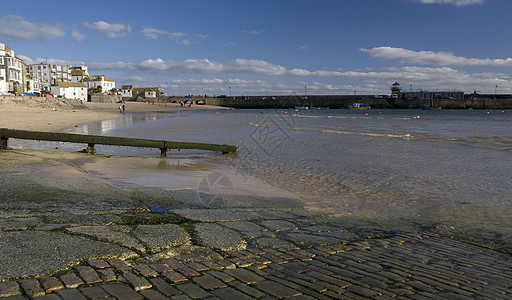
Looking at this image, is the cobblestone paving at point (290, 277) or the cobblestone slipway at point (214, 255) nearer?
the cobblestone paving at point (290, 277)

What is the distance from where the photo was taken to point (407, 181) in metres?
11.9

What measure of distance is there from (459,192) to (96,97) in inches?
4554

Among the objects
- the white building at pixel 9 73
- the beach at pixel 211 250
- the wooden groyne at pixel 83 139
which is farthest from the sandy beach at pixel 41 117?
the beach at pixel 211 250

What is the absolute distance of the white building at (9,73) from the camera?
74.9 metres

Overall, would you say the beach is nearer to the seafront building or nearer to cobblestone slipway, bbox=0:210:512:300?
cobblestone slipway, bbox=0:210:512:300

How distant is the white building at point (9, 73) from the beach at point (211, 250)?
8168 centimetres

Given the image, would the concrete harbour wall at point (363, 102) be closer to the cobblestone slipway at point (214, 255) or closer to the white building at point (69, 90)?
the white building at point (69, 90)

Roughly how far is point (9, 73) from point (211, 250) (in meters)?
91.1

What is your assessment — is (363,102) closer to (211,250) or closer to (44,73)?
(44,73)

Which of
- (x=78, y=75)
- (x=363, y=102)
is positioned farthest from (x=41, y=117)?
(x=363, y=102)

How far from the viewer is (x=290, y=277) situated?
3.83m

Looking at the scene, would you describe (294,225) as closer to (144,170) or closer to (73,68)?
(144,170)

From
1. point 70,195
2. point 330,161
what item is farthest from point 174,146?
point 70,195

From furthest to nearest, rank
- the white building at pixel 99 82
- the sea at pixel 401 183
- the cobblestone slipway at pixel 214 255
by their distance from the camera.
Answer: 1. the white building at pixel 99 82
2. the sea at pixel 401 183
3. the cobblestone slipway at pixel 214 255
